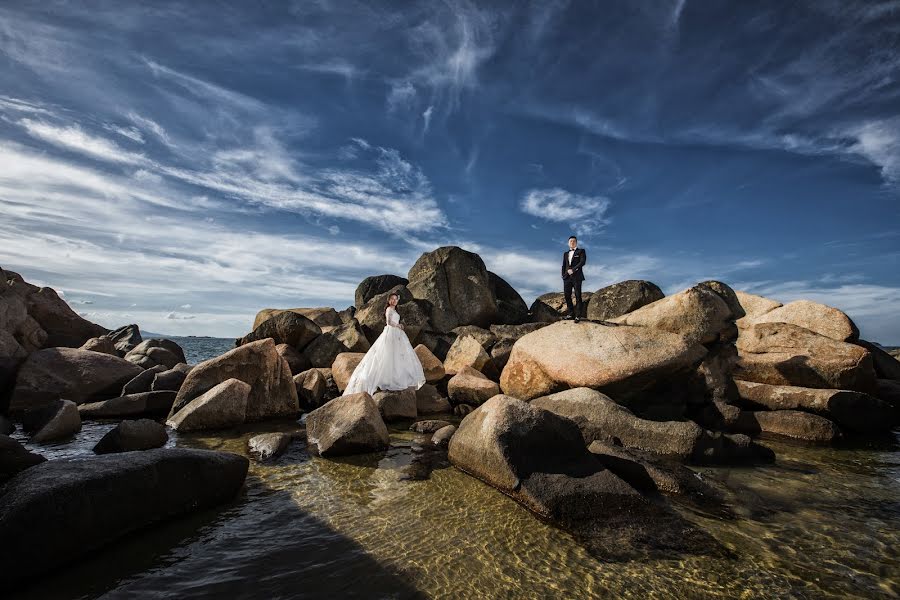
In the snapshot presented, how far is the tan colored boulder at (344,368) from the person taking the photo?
14.8 meters

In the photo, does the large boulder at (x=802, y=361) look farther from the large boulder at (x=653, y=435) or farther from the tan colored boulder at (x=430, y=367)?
the tan colored boulder at (x=430, y=367)

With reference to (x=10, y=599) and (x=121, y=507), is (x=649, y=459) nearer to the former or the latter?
(x=121, y=507)

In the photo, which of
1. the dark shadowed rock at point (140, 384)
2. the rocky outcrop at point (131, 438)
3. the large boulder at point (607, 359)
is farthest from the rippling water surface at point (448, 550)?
the dark shadowed rock at point (140, 384)

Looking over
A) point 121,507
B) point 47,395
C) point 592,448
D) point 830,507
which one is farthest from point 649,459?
point 47,395

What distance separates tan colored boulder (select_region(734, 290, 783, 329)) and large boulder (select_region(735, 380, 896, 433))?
3923 millimetres

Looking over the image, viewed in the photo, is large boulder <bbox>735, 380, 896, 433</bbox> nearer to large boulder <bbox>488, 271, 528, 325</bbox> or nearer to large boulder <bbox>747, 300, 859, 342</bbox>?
large boulder <bbox>747, 300, 859, 342</bbox>

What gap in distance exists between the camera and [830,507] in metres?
6.68

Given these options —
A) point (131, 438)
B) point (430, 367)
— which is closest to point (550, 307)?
point (430, 367)

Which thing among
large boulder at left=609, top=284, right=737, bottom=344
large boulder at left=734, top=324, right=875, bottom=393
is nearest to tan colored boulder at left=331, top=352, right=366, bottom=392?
large boulder at left=609, top=284, right=737, bottom=344

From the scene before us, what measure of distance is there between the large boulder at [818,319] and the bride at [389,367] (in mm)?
13438

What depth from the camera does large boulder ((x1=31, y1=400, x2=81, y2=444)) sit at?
9672 millimetres

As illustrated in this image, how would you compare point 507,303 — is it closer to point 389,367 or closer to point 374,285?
point 374,285

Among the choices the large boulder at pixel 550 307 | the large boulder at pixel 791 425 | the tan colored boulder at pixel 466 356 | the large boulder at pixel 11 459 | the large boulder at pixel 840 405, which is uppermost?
the large boulder at pixel 550 307

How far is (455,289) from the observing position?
23.5m
